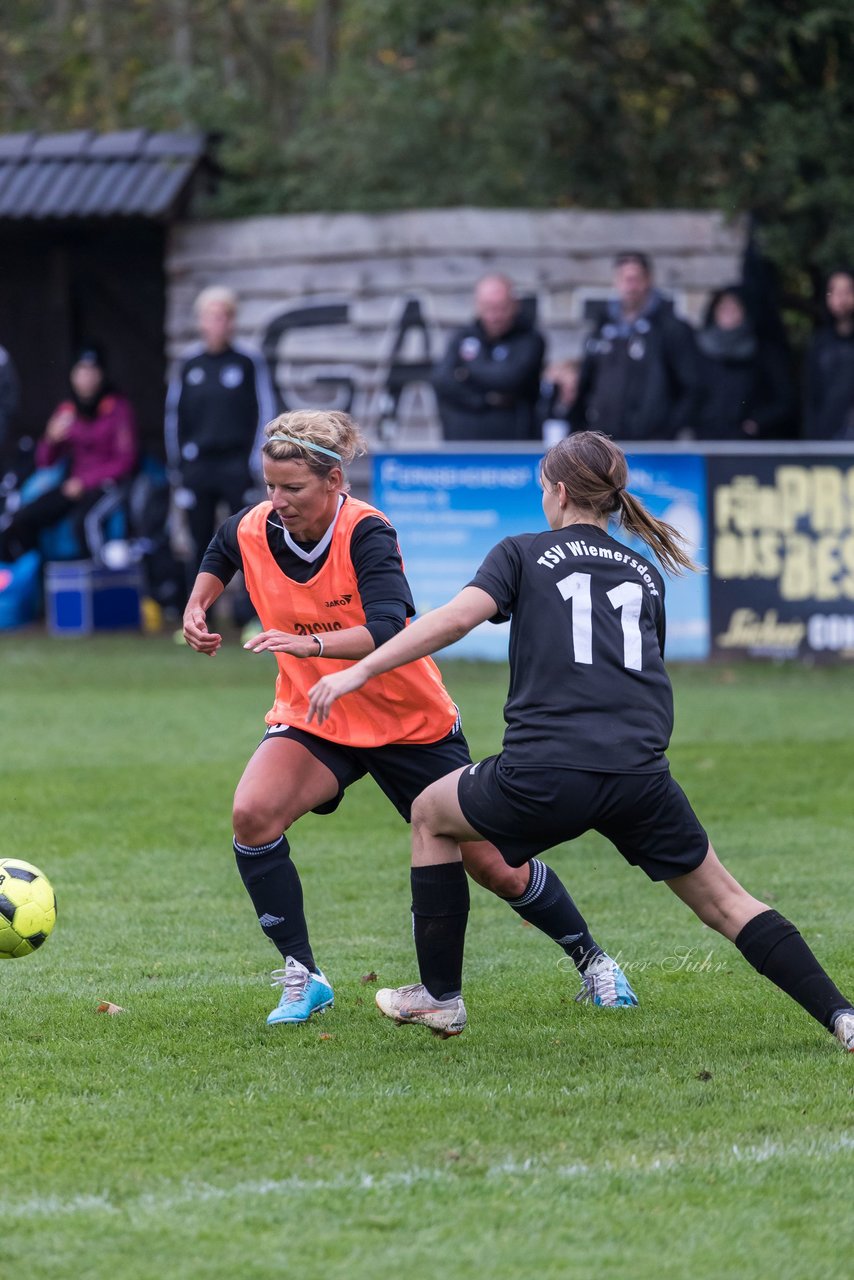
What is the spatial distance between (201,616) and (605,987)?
171cm

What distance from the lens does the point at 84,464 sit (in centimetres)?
1725

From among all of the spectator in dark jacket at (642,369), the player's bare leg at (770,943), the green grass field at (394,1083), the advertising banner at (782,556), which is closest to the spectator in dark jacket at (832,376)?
the spectator in dark jacket at (642,369)

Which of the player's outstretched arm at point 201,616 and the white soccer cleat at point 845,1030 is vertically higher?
the player's outstretched arm at point 201,616

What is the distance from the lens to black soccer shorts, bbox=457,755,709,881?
4.74 meters

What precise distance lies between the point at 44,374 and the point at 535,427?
252 inches

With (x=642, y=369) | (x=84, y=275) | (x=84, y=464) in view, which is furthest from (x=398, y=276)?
(x=84, y=275)

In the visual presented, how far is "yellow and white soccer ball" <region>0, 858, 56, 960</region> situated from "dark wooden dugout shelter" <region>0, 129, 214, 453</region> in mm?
12699

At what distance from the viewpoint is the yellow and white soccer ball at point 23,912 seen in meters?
5.41

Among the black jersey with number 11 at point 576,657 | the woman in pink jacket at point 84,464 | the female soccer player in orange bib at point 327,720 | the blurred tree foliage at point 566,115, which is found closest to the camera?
the black jersey with number 11 at point 576,657

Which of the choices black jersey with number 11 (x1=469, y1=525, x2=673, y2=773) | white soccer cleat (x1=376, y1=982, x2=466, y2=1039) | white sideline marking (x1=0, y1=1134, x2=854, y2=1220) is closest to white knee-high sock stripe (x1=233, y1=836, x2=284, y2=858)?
white soccer cleat (x1=376, y1=982, x2=466, y2=1039)

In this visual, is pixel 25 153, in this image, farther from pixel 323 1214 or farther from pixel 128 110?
pixel 323 1214

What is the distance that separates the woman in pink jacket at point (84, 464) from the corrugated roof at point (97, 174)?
1373mm

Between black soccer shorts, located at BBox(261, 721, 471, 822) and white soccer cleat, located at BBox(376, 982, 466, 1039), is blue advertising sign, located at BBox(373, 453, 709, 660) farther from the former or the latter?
white soccer cleat, located at BBox(376, 982, 466, 1039)

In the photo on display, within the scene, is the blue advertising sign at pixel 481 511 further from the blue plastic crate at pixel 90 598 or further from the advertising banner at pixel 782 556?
the blue plastic crate at pixel 90 598
